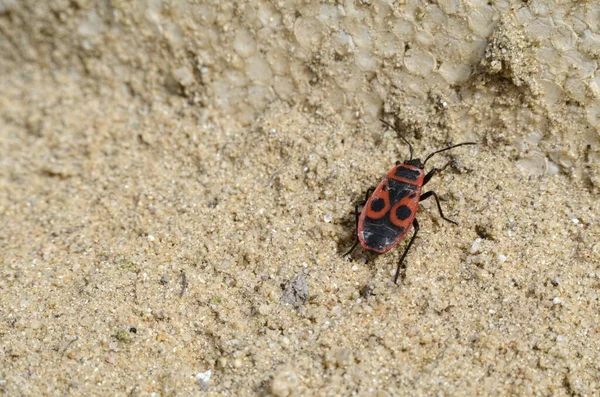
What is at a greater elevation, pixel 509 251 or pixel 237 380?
pixel 509 251

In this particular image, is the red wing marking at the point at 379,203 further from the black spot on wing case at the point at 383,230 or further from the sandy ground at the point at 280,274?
the sandy ground at the point at 280,274

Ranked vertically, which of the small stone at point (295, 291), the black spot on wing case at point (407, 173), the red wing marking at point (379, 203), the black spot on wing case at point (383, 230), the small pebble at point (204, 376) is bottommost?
the small pebble at point (204, 376)

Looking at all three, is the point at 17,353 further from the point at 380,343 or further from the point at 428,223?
the point at 428,223

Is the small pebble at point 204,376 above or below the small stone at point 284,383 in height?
below

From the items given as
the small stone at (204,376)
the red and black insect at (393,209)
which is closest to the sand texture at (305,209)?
the small stone at (204,376)

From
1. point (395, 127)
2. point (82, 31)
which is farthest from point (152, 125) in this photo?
point (395, 127)

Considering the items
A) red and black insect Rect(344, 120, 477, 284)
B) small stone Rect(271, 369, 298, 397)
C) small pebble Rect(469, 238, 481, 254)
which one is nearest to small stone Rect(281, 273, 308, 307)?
red and black insect Rect(344, 120, 477, 284)
